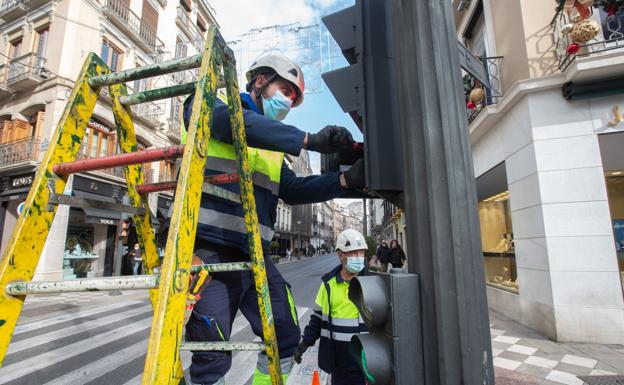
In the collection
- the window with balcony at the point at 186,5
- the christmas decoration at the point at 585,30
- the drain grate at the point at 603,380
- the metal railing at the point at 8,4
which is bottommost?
the drain grate at the point at 603,380

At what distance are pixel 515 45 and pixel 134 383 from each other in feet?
26.9

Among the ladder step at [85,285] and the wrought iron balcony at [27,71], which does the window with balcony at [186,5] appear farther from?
the ladder step at [85,285]

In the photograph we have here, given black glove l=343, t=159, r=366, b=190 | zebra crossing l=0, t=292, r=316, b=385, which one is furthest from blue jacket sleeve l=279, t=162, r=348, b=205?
zebra crossing l=0, t=292, r=316, b=385

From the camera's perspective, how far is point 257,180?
1.81 metres

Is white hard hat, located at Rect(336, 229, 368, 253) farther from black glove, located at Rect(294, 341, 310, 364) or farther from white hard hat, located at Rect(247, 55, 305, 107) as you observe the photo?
white hard hat, located at Rect(247, 55, 305, 107)

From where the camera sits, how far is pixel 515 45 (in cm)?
634

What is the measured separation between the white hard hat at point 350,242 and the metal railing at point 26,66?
50.0 ft

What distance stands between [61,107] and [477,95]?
47.6 ft

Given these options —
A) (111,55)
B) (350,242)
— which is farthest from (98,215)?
(350,242)

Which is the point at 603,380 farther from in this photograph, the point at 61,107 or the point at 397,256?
the point at 61,107

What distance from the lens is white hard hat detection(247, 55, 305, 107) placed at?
6.45 feet

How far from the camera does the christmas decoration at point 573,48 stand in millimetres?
5180

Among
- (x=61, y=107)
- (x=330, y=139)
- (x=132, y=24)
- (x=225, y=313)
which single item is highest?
(x=132, y=24)

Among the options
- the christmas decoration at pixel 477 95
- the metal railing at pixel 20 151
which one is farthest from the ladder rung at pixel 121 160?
the metal railing at pixel 20 151
